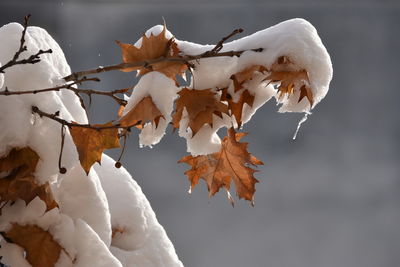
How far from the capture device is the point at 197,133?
6.60 feet

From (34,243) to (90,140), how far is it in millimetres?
336

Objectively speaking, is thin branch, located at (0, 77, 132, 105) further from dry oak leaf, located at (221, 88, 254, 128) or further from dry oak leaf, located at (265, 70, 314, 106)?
dry oak leaf, located at (265, 70, 314, 106)

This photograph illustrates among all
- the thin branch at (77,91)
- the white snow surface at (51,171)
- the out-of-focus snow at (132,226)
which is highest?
the thin branch at (77,91)

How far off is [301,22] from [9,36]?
3.10ft

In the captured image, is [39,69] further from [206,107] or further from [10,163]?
[206,107]

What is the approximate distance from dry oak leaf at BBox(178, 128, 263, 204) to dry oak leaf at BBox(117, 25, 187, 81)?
322mm

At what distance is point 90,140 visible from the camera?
71.5 inches

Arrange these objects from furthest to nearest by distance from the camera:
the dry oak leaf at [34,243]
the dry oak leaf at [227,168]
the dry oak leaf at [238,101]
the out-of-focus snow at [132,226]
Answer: the out-of-focus snow at [132,226] → the dry oak leaf at [227,168] → the dry oak leaf at [238,101] → the dry oak leaf at [34,243]

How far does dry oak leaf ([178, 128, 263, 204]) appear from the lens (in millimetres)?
2205

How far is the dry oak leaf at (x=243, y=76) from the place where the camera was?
6.27ft

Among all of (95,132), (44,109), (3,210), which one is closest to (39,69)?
(44,109)

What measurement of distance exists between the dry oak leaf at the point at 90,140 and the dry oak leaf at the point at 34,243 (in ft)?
0.78

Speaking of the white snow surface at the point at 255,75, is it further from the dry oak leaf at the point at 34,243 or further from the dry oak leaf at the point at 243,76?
the dry oak leaf at the point at 34,243

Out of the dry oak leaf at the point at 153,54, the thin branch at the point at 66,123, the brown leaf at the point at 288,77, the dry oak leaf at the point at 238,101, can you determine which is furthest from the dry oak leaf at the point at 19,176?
the brown leaf at the point at 288,77
